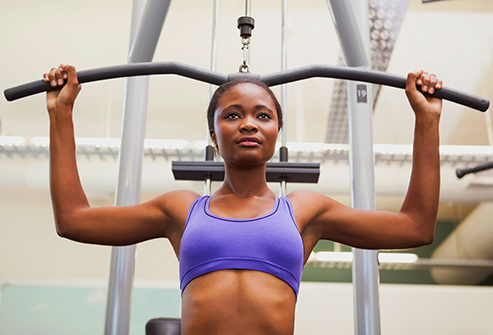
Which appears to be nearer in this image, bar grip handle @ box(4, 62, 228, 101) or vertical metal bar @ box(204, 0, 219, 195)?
bar grip handle @ box(4, 62, 228, 101)

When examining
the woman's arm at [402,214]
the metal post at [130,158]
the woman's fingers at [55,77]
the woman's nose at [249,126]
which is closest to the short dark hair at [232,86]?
the woman's nose at [249,126]

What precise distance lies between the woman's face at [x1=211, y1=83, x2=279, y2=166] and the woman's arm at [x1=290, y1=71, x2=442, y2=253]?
168 millimetres

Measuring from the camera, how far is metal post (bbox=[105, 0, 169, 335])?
1.74 meters

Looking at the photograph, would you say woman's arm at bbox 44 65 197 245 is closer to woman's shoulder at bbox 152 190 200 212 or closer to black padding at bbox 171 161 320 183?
woman's shoulder at bbox 152 190 200 212

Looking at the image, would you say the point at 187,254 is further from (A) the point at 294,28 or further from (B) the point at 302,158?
(B) the point at 302,158

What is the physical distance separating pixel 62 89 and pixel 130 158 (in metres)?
0.55

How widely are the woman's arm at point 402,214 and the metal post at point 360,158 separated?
1.52 feet

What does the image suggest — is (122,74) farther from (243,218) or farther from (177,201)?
(243,218)

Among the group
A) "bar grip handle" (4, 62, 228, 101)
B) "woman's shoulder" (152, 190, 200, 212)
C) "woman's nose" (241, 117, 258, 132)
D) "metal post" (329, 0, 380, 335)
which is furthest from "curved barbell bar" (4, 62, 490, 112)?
"metal post" (329, 0, 380, 335)

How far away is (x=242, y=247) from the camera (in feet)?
3.89

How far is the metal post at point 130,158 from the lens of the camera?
5.70 feet

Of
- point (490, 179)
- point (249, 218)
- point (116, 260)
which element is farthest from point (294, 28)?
point (249, 218)

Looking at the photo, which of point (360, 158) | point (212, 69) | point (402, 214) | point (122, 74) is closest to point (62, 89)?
point (122, 74)

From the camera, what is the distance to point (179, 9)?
3.93 m
